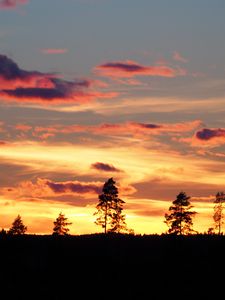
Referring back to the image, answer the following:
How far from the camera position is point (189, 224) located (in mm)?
83188
